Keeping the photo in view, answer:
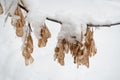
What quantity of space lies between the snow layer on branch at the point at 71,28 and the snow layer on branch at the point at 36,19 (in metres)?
0.11

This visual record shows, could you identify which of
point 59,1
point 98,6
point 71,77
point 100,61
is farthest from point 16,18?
point 98,6

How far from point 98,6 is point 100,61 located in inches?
43.9

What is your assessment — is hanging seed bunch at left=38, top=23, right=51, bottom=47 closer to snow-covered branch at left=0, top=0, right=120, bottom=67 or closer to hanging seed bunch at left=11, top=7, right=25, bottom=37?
snow-covered branch at left=0, top=0, right=120, bottom=67

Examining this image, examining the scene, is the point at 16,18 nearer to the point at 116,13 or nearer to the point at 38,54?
the point at 38,54

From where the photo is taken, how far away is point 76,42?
149 centimetres

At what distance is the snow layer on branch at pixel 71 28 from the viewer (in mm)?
1503

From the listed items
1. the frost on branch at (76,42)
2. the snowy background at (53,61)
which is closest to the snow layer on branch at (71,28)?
the frost on branch at (76,42)

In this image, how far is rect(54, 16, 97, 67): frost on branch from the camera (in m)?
1.48

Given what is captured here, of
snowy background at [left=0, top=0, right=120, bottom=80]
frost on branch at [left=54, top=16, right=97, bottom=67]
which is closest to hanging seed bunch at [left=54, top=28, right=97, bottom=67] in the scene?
frost on branch at [left=54, top=16, right=97, bottom=67]

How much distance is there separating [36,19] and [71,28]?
0.66ft

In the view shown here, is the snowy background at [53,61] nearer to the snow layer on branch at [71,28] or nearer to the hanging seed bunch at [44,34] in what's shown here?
the snow layer on branch at [71,28]

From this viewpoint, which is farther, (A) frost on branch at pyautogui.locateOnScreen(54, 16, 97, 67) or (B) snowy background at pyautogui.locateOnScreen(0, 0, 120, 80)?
(B) snowy background at pyautogui.locateOnScreen(0, 0, 120, 80)

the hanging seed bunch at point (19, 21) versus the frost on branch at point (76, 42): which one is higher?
the hanging seed bunch at point (19, 21)

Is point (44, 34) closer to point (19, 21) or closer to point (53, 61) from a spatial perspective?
point (19, 21)
